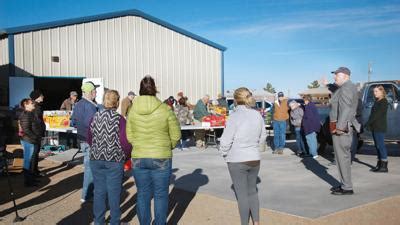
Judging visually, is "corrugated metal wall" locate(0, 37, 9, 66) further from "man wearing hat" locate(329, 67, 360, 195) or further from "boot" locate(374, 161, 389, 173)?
"man wearing hat" locate(329, 67, 360, 195)

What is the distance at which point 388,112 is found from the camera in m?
12.1

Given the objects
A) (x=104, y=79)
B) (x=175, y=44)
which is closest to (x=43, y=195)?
(x=104, y=79)

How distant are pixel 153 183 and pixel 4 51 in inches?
676

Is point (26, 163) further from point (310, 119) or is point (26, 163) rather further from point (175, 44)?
point (175, 44)

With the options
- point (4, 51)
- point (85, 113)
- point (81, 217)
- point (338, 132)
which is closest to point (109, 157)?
point (81, 217)

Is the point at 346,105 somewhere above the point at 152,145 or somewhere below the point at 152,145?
above

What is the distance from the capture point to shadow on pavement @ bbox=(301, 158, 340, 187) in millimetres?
8789

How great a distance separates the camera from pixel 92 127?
5.51 metres

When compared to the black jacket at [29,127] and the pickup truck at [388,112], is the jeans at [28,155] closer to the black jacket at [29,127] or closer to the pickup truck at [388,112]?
the black jacket at [29,127]

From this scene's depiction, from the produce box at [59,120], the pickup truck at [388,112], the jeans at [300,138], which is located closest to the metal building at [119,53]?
the produce box at [59,120]

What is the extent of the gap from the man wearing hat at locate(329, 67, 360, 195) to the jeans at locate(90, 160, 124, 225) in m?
3.72

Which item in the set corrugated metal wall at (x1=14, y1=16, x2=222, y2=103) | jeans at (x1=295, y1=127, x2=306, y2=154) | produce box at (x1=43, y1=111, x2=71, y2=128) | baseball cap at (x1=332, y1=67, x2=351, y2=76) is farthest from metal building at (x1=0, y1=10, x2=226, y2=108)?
baseball cap at (x1=332, y1=67, x2=351, y2=76)

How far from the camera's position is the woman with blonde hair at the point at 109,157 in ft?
17.4

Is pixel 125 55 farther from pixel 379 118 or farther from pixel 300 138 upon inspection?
pixel 379 118
